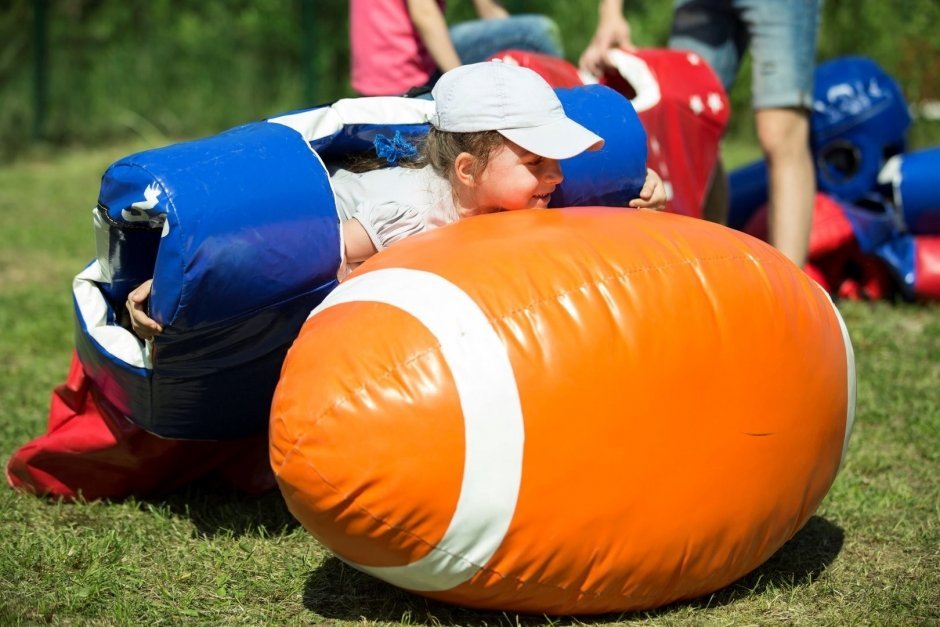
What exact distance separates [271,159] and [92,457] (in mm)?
1131

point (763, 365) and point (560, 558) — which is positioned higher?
point (763, 365)

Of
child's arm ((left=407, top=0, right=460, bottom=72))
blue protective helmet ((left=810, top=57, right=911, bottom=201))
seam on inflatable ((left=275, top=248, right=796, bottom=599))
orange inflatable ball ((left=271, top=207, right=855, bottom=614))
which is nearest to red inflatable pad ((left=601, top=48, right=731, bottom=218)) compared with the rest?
child's arm ((left=407, top=0, right=460, bottom=72))

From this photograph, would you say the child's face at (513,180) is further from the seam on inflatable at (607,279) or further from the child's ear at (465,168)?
the seam on inflatable at (607,279)

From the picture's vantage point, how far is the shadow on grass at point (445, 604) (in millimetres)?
2566

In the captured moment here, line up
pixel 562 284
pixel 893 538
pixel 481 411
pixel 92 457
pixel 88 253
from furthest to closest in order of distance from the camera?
→ pixel 88 253
pixel 92 457
pixel 893 538
pixel 562 284
pixel 481 411

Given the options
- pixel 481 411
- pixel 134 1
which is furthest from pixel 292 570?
pixel 134 1

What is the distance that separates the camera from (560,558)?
2.34 metres

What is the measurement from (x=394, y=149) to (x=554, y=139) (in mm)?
486

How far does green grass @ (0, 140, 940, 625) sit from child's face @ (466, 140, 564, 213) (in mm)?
974

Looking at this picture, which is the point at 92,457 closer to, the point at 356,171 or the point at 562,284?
the point at 356,171

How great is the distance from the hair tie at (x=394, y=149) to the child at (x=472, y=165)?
8cm

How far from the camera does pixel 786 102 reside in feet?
15.7

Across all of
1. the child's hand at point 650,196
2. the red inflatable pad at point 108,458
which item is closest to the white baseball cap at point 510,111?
the child's hand at point 650,196

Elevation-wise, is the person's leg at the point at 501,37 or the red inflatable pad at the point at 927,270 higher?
the person's leg at the point at 501,37
